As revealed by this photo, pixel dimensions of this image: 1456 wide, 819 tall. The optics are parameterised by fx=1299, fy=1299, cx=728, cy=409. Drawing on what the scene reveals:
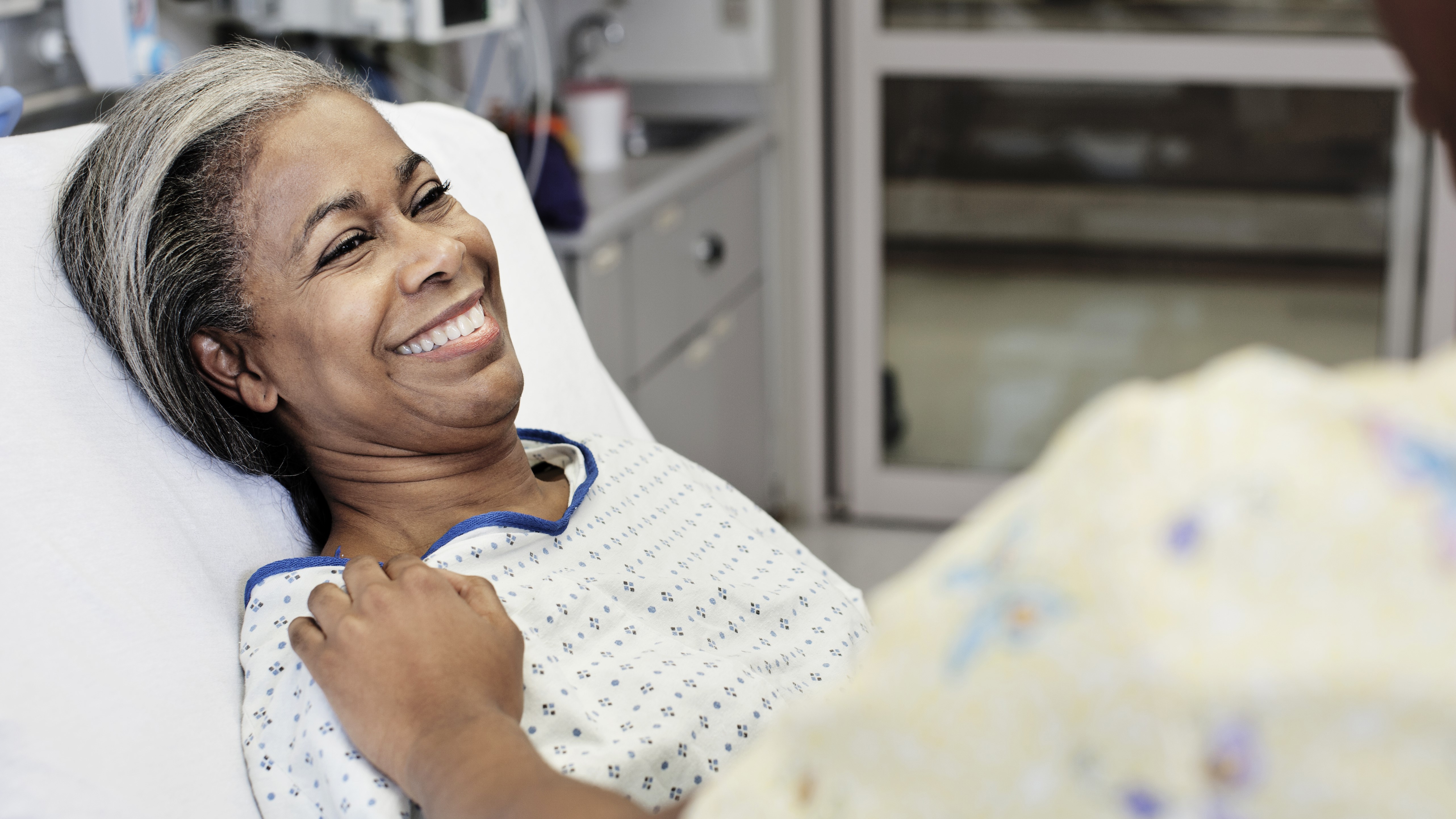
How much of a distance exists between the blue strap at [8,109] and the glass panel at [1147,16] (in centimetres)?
223

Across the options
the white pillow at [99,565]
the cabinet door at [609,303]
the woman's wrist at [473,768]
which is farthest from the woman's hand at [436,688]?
the cabinet door at [609,303]

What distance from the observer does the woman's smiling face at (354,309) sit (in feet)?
3.57

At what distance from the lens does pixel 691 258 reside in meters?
2.77

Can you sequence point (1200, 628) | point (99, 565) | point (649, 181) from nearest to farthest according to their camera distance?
point (1200, 628) → point (99, 565) → point (649, 181)

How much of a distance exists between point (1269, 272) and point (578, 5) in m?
1.80

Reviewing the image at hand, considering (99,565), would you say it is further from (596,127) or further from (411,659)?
(596,127)

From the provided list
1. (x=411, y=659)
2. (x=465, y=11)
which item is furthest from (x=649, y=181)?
(x=411, y=659)

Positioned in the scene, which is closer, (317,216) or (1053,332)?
(317,216)

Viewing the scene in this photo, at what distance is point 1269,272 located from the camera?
3135 mm

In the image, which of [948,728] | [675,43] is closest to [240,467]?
[948,728]

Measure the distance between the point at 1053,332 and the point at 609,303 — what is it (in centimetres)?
138

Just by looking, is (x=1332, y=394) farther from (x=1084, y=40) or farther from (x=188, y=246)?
(x=1084, y=40)

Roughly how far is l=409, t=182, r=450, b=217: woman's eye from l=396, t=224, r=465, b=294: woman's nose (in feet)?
0.10

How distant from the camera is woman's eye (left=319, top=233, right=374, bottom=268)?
1.10 meters
